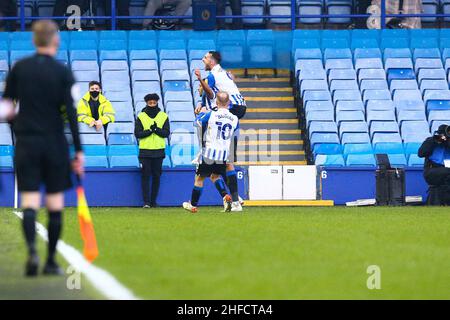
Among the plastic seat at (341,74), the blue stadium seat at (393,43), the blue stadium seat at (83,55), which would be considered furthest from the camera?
the blue stadium seat at (393,43)

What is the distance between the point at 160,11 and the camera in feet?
101

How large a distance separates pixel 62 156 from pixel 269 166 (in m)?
14.4

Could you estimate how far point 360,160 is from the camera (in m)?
25.8

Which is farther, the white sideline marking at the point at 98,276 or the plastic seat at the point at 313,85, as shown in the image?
the plastic seat at the point at 313,85

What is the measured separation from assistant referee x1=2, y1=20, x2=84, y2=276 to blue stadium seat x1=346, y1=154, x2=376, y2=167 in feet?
50.0

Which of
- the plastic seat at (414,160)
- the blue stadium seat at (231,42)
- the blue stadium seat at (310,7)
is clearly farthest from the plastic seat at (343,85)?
the blue stadium seat at (310,7)

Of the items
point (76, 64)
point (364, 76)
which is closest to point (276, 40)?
point (364, 76)

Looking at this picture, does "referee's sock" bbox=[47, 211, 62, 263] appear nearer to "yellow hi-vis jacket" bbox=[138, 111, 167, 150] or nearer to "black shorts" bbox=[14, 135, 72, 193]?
"black shorts" bbox=[14, 135, 72, 193]

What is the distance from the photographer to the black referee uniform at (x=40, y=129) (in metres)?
10.7

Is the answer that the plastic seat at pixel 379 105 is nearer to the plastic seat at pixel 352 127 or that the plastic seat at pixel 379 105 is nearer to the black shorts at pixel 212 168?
the plastic seat at pixel 352 127

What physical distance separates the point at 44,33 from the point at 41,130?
2.57 ft

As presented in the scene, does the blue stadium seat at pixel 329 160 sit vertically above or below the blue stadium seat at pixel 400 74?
below

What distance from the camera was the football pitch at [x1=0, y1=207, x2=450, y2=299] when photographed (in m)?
9.61

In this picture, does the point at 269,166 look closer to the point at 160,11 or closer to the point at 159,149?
the point at 159,149
